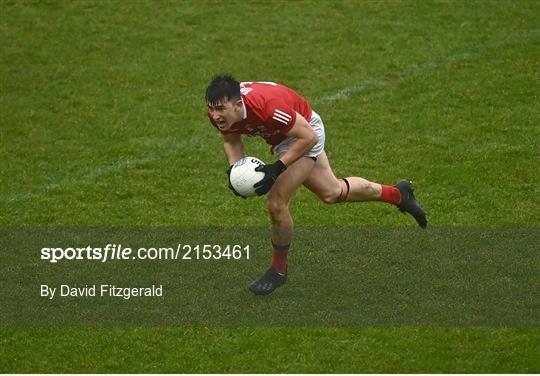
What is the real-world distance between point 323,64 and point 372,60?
748 millimetres

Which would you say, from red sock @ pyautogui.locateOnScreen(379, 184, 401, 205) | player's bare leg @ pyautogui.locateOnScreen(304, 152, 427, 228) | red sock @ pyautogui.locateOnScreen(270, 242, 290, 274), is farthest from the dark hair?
red sock @ pyautogui.locateOnScreen(379, 184, 401, 205)

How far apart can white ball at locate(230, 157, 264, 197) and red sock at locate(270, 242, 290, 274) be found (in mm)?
831

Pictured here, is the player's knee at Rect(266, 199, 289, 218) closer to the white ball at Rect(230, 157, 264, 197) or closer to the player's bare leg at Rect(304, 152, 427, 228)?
the white ball at Rect(230, 157, 264, 197)

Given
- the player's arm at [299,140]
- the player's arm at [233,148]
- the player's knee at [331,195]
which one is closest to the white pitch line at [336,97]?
the player's arm at [233,148]

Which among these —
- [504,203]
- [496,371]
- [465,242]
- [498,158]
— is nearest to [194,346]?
[496,371]

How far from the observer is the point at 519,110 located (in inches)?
577

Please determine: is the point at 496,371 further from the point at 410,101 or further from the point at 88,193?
the point at 410,101

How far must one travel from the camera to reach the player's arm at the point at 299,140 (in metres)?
9.87

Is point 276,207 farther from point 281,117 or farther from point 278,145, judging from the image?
point 281,117

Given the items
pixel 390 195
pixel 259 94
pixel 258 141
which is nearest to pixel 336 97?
pixel 258 141

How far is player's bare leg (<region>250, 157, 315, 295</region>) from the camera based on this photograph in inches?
397

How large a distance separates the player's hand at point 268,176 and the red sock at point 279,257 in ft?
2.80

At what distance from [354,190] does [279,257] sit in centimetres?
105

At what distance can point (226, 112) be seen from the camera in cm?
966
